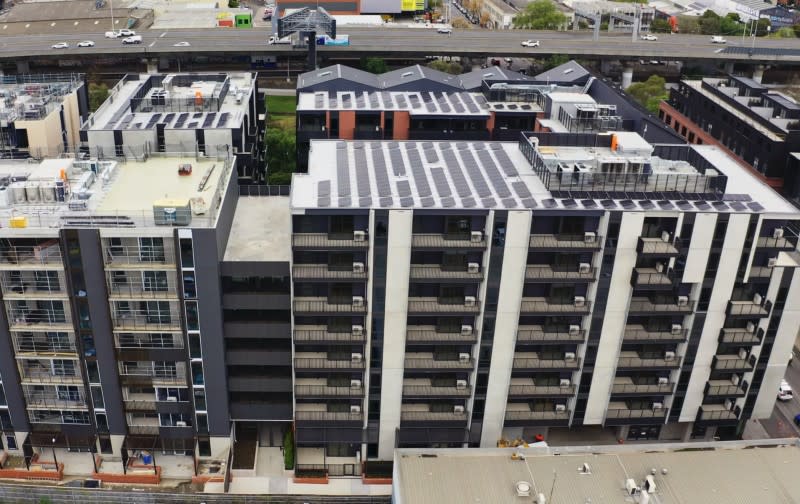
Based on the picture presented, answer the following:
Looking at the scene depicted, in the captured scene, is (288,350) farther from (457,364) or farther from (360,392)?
(457,364)

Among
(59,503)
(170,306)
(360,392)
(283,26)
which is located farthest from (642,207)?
(283,26)

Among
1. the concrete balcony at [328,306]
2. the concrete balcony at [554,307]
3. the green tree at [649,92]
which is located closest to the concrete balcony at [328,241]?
the concrete balcony at [328,306]

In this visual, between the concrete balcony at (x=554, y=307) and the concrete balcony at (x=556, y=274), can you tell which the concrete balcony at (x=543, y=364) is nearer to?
the concrete balcony at (x=554, y=307)

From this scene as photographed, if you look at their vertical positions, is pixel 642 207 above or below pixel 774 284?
above

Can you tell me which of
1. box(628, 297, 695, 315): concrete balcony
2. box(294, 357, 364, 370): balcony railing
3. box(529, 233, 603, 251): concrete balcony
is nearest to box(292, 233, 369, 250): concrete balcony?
box(294, 357, 364, 370): balcony railing

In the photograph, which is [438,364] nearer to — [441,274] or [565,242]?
[441,274]

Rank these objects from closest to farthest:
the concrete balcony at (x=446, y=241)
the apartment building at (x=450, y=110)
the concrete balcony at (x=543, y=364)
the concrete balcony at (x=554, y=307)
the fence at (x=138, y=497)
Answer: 1. the concrete balcony at (x=446, y=241)
2. the fence at (x=138, y=497)
3. the concrete balcony at (x=554, y=307)
4. the concrete balcony at (x=543, y=364)
5. the apartment building at (x=450, y=110)
